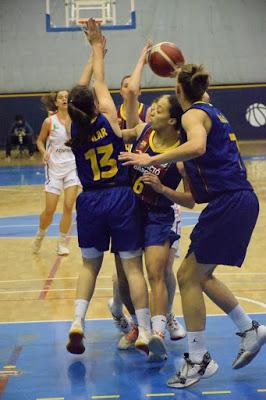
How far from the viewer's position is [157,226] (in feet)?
18.3

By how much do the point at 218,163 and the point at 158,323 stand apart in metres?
1.23

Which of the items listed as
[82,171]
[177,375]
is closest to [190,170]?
[82,171]

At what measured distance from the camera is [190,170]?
5055 mm

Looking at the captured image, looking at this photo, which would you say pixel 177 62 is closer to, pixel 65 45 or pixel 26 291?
pixel 26 291

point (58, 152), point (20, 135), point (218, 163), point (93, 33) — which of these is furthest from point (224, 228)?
point (20, 135)

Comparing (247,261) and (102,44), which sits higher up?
(102,44)

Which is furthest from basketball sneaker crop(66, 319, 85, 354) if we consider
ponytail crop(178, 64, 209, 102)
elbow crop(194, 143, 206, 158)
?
ponytail crop(178, 64, 209, 102)

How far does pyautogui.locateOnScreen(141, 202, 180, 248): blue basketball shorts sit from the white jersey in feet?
12.5

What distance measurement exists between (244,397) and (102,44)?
2795 mm

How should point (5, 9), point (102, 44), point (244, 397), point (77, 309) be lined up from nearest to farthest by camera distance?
point (244, 397) < point (77, 309) < point (102, 44) < point (5, 9)

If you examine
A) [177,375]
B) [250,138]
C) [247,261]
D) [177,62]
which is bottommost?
[250,138]

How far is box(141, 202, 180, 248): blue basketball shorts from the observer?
554cm

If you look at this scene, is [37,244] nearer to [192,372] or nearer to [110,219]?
[110,219]

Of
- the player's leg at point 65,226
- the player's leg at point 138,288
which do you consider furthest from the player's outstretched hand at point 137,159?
the player's leg at point 65,226
